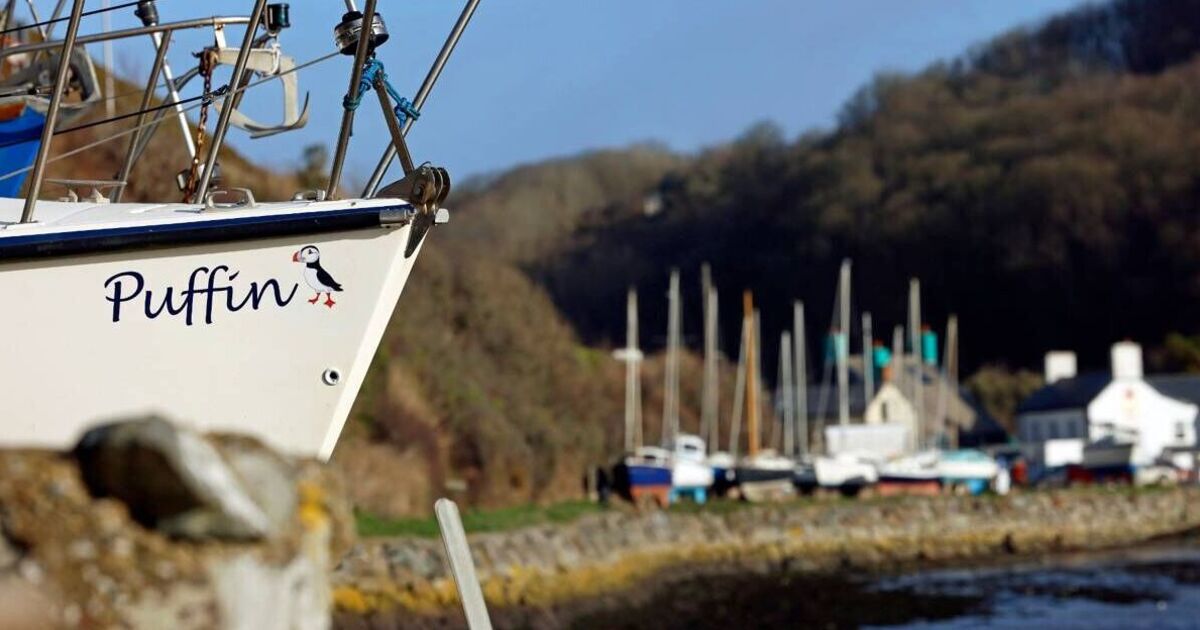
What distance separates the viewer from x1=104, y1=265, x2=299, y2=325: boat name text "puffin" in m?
8.71

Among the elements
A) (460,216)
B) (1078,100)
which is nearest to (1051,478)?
(460,216)

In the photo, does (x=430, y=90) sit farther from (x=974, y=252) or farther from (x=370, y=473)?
(x=974, y=252)

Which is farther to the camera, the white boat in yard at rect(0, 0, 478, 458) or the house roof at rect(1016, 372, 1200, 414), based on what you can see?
the house roof at rect(1016, 372, 1200, 414)

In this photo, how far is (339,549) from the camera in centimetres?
407

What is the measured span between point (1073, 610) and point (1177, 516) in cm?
2879

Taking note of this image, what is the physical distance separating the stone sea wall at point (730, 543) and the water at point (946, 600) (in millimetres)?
1338

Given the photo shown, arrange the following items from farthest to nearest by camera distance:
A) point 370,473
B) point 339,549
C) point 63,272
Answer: point 370,473 → point 63,272 → point 339,549

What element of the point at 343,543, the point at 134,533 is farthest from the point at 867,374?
the point at 134,533

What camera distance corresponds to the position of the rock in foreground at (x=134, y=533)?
3.53m

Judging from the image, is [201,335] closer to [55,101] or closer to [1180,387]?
[55,101]

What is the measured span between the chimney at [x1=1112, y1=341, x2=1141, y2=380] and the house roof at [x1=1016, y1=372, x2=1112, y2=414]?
546 mm

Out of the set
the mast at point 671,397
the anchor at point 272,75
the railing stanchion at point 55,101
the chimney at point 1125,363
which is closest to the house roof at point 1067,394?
the chimney at point 1125,363

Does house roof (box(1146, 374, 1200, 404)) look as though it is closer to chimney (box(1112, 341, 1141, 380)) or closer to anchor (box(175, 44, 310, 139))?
chimney (box(1112, 341, 1141, 380))

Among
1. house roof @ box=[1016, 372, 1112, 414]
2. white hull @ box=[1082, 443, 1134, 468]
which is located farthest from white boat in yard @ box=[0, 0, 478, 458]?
house roof @ box=[1016, 372, 1112, 414]
